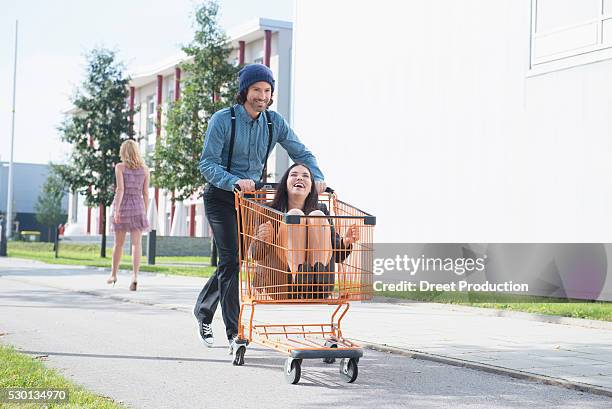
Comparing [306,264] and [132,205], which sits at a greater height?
[132,205]

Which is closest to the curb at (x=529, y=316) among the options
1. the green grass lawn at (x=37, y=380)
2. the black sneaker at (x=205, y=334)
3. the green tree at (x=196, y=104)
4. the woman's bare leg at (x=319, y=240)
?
the black sneaker at (x=205, y=334)

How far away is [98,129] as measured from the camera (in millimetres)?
32906

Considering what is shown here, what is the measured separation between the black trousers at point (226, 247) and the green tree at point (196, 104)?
19526 millimetres

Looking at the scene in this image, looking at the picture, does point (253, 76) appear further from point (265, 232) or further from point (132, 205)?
point (132, 205)

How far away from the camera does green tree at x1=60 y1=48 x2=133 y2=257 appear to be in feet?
107

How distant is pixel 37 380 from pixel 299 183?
2.19 metres

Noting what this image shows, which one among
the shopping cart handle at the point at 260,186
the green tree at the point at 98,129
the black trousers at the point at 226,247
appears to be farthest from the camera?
the green tree at the point at 98,129

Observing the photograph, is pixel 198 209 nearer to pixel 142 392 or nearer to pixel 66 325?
pixel 66 325

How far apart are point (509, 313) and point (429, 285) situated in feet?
19.1

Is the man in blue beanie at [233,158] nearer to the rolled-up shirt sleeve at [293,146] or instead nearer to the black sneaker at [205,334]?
the rolled-up shirt sleeve at [293,146]

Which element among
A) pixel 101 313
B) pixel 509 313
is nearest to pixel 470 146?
pixel 509 313

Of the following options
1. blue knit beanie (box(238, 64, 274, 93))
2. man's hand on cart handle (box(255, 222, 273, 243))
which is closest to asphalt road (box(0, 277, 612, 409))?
man's hand on cart handle (box(255, 222, 273, 243))

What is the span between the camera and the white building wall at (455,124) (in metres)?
13.1

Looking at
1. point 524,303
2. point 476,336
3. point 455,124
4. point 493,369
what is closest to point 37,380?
point 493,369
